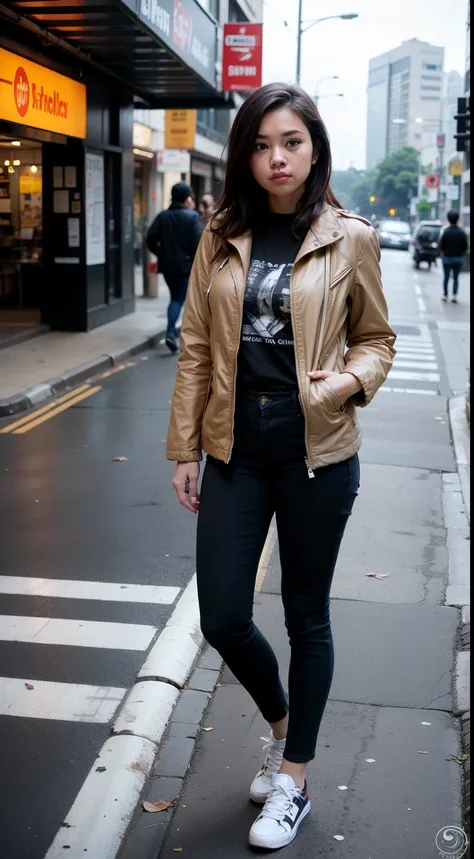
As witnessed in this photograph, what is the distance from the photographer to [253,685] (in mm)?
3152

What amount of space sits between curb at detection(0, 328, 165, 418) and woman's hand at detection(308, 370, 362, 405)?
7.50m

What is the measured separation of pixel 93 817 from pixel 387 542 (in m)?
3.48

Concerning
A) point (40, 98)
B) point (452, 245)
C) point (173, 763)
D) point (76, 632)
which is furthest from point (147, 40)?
point (452, 245)

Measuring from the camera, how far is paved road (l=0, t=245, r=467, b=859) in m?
3.69

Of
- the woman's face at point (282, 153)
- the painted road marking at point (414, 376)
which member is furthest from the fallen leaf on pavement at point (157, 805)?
the painted road marking at point (414, 376)

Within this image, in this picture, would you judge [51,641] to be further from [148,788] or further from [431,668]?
[431,668]

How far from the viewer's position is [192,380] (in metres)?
3.07

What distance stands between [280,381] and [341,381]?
0.17 m

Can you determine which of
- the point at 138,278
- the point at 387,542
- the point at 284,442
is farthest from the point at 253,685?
the point at 138,278

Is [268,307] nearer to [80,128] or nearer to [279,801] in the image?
[279,801]

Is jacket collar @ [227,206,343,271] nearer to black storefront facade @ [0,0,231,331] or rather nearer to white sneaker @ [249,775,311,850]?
white sneaker @ [249,775,311,850]

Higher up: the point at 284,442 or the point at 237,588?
the point at 284,442

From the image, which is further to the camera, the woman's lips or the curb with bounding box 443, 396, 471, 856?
the curb with bounding box 443, 396, 471, 856

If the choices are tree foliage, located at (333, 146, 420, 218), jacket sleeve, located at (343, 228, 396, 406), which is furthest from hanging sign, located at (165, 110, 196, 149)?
tree foliage, located at (333, 146, 420, 218)
